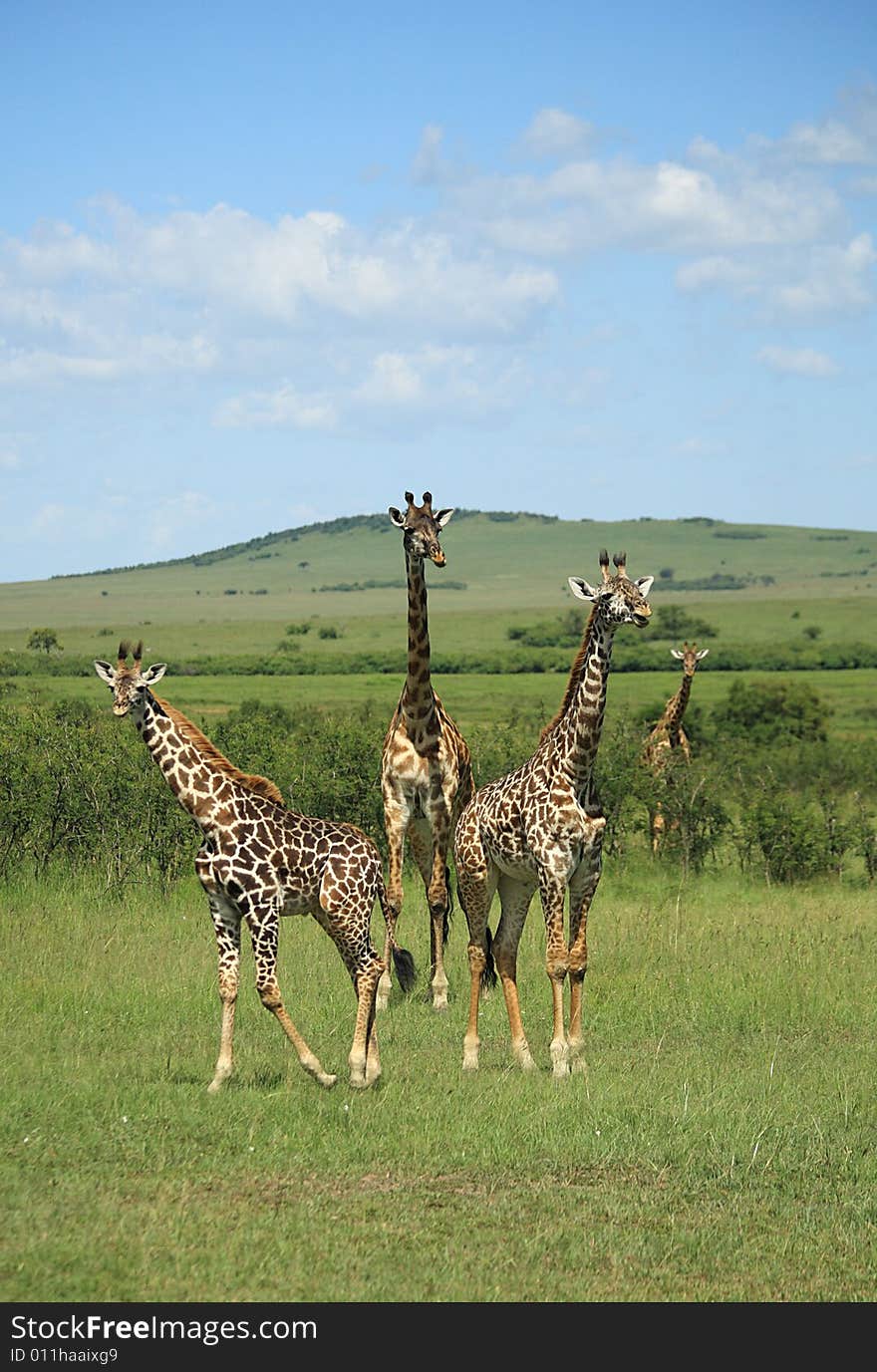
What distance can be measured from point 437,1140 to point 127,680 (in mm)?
3569

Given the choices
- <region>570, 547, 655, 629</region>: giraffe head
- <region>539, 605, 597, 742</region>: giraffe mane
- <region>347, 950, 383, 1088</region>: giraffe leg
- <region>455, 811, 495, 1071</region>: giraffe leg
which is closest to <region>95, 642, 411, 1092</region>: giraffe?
<region>347, 950, 383, 1088</region>: giraffe leg

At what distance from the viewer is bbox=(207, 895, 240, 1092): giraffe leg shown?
31.0ft

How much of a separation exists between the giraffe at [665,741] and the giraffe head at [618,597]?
1026cm

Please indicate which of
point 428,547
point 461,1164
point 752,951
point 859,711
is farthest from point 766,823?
point 859,711

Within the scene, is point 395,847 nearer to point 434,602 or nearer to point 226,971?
point 226,971

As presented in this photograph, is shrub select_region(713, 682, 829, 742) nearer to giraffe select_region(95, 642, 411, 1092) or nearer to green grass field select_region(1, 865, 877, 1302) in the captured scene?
green grass field select_region(1, 865, 877, 1302)

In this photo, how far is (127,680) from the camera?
32.8 feet

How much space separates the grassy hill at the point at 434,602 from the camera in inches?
3819

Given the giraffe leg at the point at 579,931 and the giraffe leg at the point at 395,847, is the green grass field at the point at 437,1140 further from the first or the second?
the giraffe leg at the point at 395,847

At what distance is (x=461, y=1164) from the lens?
813cm

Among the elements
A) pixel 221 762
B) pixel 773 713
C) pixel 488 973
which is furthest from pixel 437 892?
pixel 773 713

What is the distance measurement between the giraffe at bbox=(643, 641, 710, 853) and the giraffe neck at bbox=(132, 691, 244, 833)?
1128 centimetres

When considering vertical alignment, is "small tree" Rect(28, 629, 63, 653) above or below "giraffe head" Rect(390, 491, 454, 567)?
below

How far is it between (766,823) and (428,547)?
954 centimetres
